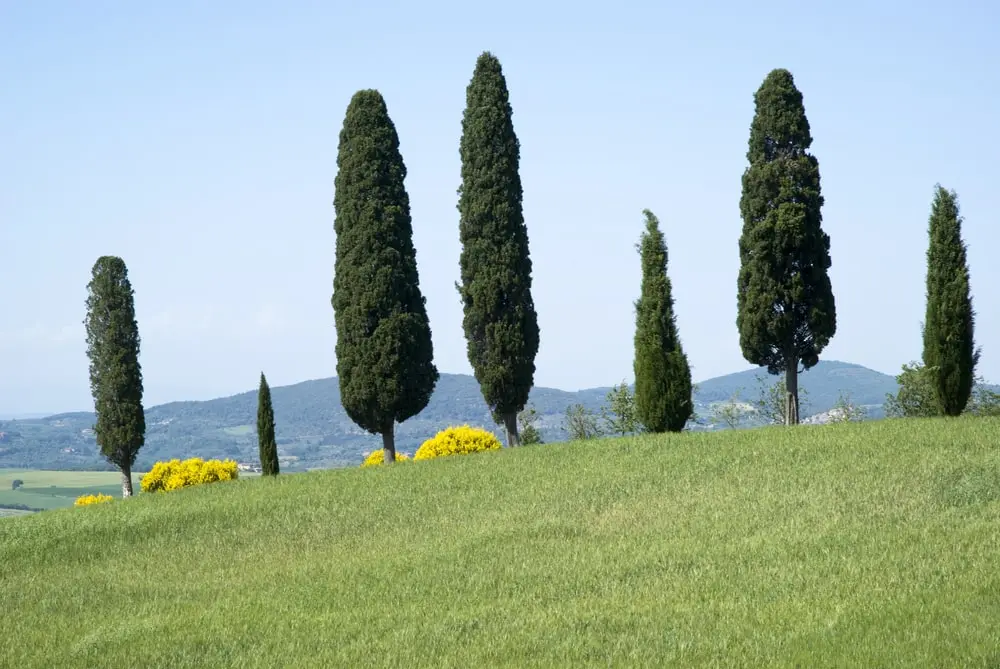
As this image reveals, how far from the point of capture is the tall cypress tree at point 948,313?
29.7 m

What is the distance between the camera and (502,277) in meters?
35.1

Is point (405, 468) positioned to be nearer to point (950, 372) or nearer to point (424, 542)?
point (424, 542)

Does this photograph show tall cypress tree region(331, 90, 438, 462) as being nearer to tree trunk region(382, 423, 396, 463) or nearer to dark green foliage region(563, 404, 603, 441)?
tree trunk region(382, 423, 396, 463)

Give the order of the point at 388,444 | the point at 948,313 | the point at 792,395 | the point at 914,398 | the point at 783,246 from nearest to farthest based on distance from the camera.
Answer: the point at 948,313
the point at 783,246
the point at 792,395
the point at 388,444
the point at 914,398

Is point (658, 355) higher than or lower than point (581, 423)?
higher

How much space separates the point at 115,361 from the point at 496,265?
51.2ft

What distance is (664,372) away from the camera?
101 ft

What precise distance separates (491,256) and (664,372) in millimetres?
7411

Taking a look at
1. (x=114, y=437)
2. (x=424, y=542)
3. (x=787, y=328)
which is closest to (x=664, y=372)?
(x=787, y=328)

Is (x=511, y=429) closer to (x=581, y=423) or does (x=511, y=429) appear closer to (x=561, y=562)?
(x=581, y=423)

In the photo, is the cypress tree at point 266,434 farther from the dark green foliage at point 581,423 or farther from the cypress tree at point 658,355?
the dark green foliage at point 581,423

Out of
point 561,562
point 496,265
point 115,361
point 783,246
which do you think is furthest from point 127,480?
point 561,562

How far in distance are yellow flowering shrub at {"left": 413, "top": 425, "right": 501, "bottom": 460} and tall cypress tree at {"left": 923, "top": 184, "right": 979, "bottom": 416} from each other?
12.8m

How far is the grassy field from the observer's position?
Answer: 120438mm
